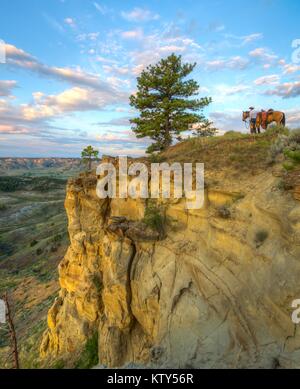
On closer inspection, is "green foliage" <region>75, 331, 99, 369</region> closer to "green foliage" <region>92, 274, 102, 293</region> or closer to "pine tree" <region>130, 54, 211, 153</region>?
"green foliage" <region>92, 274, 102, 293</region>

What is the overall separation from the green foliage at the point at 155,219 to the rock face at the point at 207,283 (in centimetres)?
38

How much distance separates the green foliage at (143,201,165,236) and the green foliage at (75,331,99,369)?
9.55 metres

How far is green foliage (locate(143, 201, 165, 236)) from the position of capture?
1420cm

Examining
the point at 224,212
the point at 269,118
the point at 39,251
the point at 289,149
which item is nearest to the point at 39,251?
the point at 39,251

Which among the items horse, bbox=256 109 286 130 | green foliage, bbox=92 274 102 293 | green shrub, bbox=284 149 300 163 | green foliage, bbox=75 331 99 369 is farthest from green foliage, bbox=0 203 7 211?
green shrub, bbox=284 149 300 163

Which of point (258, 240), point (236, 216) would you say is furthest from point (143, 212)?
point (258, 240)

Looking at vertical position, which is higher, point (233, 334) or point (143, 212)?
point (143, 212)

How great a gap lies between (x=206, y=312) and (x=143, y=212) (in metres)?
6.14

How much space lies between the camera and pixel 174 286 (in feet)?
41.1

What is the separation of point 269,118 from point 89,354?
1829 cm

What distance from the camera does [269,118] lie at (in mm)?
16656

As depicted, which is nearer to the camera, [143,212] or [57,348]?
[143,212]

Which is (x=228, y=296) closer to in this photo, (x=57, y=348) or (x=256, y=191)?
(x=256, y=191)
